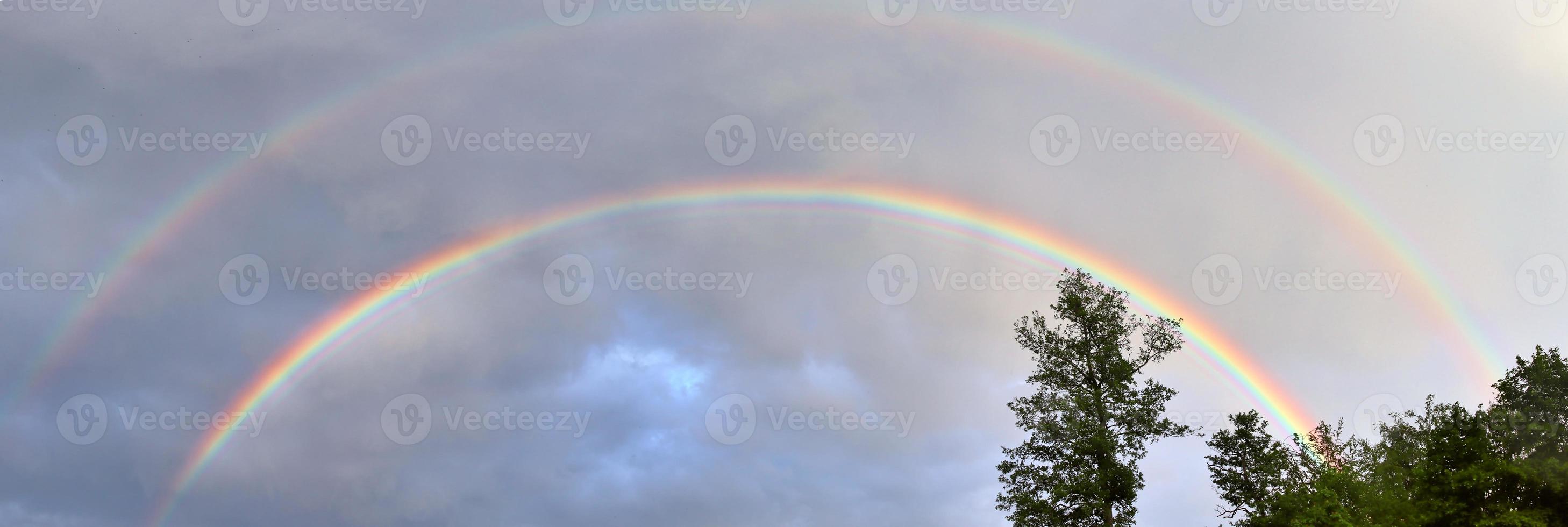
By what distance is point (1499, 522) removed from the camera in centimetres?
4272

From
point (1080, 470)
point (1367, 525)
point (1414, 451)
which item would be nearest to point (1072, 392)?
point (1080, 470)

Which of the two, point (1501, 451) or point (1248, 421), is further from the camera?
point (1248, 421)

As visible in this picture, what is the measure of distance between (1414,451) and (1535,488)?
19381 millimetres

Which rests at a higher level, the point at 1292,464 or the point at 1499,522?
the point at 1292,464

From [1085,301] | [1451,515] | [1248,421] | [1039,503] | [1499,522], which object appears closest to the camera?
[1499,522]

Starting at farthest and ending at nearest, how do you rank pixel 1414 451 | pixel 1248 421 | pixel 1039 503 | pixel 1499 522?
1. pixel 1248 421
2. pixel 1414 451
3. pixel 1039 503
4. pixel 1499 522

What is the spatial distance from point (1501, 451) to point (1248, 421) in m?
22.0

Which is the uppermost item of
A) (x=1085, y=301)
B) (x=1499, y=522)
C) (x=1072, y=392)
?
(x=1085, y=301)

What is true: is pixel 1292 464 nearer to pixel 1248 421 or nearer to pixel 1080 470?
pixel 1248 421

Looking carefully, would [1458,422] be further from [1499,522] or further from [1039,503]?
[1039,503]

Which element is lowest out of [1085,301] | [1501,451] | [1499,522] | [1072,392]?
[1499,522]

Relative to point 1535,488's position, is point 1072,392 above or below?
above

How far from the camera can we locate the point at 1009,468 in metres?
51.9

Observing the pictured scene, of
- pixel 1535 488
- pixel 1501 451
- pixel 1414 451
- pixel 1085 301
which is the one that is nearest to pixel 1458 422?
pixel 1501 451
